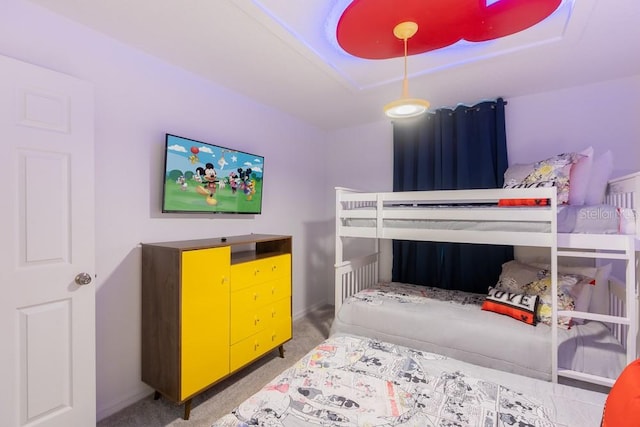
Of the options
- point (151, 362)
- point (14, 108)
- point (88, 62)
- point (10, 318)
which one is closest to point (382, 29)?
point (88, 62)

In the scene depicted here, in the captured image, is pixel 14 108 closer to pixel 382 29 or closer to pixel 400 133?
pixel 382 29

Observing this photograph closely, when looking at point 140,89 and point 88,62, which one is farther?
point 140,89

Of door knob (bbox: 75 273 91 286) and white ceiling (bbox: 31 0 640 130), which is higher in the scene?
white ceiling (bbox: 31 0 640 130)

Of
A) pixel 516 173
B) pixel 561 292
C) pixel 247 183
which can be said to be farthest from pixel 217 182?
pixel 561 292

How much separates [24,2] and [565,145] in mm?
4005

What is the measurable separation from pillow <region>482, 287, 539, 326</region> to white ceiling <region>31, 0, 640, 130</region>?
1751mm

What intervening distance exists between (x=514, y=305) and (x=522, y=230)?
563 millimetres

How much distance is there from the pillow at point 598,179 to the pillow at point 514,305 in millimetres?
861

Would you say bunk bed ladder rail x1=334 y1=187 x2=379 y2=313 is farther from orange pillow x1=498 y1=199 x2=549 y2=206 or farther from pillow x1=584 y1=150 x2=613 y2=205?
pillow x1=584 y1=150 x2=613 y2=205

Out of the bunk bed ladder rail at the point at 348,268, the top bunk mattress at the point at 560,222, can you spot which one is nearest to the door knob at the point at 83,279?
the bunk bed ladder rail at the point at 348,268

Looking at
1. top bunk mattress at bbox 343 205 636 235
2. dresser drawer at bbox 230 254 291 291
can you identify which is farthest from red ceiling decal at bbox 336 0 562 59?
dresser drawer at bbox 230 254 291 291

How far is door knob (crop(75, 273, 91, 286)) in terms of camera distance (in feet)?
5.18

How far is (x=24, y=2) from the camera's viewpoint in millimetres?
1524

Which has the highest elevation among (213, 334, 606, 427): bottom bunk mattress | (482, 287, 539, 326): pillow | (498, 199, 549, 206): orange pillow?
(498, 199, 549, 206): orange pillow
